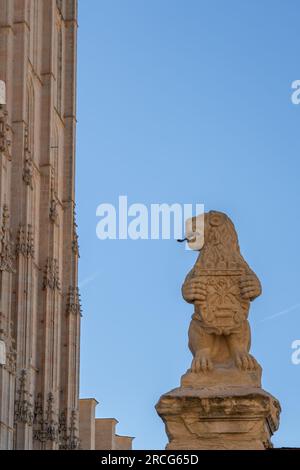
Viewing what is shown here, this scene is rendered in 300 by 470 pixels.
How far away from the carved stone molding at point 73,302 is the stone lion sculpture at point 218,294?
46538 millimetres

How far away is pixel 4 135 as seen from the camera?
48344 millimetres

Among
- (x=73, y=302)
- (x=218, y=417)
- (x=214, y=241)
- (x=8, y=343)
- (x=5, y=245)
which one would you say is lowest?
(x=218, y=417)

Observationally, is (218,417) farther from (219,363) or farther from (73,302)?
(73,302)

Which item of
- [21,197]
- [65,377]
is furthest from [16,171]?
[65,377]

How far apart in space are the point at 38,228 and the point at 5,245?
897cm

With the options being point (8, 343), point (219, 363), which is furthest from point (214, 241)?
point (8, 343)

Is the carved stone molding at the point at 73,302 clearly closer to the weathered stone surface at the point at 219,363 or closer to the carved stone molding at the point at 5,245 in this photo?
the carved stone molding at the point at 5,245

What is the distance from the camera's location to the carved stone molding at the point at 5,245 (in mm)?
47219

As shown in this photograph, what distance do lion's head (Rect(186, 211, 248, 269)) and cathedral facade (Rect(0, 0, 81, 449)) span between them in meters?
32.4

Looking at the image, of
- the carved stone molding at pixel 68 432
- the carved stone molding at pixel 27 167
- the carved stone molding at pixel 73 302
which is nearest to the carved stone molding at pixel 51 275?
the carved stone molding at pixel 73 302

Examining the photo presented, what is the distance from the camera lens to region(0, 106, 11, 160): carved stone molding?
158 ft
